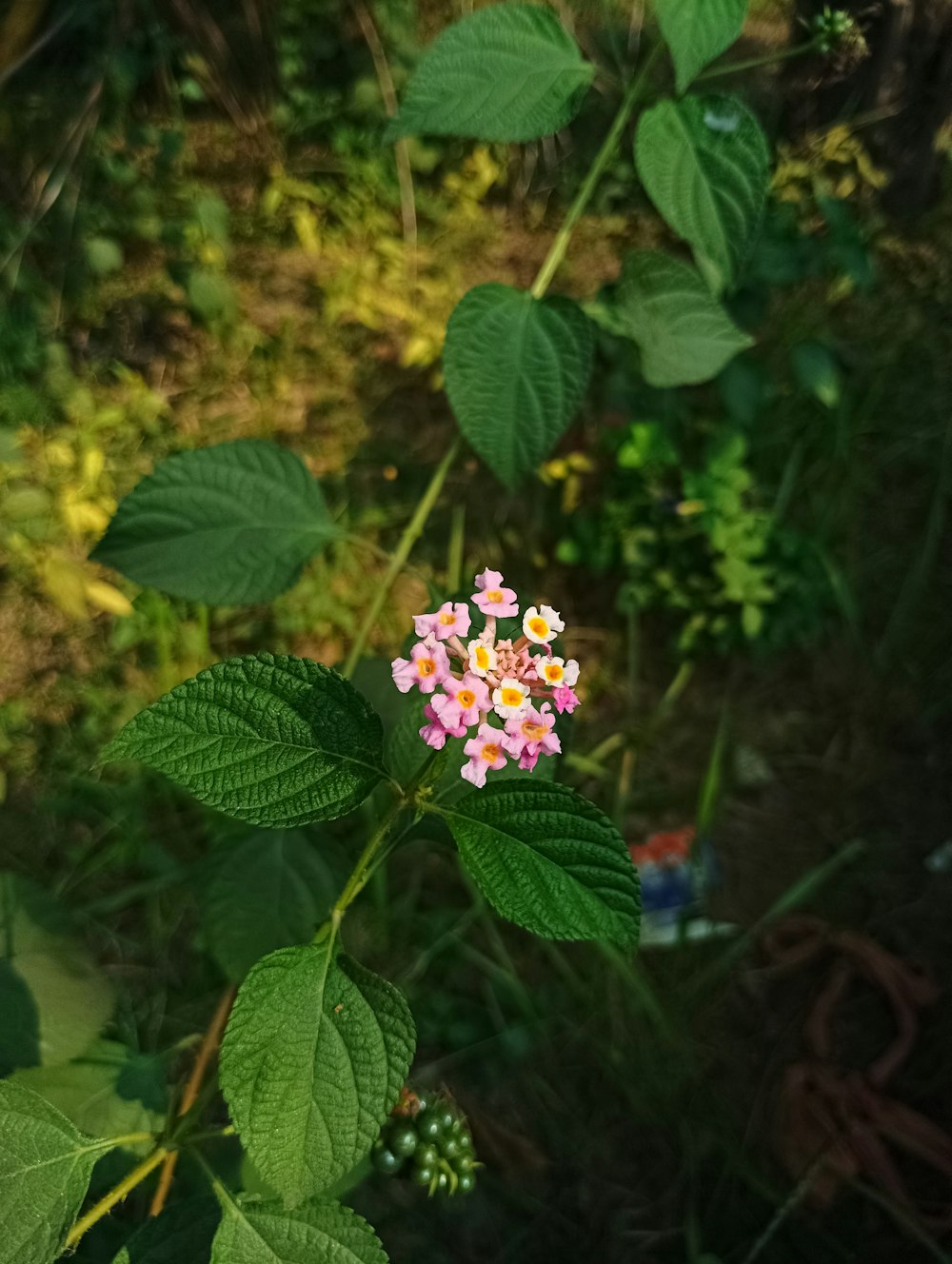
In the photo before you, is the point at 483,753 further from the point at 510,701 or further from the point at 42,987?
the point at 42,987

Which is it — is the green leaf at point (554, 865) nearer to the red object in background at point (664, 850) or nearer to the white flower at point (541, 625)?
the white flower at point (541, 625)

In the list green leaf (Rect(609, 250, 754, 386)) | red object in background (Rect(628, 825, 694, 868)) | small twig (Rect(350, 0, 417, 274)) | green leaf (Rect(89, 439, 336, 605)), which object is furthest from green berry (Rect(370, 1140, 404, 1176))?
small twig (Rect(350, 0, 417, 274))

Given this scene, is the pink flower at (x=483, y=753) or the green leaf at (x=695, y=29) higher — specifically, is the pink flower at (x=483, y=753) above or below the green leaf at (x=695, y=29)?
below

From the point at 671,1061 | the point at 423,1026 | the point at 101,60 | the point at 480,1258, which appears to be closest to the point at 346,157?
the point at 101,60

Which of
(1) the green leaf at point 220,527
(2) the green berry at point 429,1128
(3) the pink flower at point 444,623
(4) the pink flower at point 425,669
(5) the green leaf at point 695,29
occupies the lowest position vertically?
(2) the green berry at point 429,1128

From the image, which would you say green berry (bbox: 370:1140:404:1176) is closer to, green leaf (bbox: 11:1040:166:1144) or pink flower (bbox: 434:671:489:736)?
green leaf (bbox: 11:1040:166:1144)

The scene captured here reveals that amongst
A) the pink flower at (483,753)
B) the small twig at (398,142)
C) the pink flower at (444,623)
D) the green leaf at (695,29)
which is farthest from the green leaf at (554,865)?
the small twig at (398,142)

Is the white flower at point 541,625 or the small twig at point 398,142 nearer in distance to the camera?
the white flower at point 541,625
